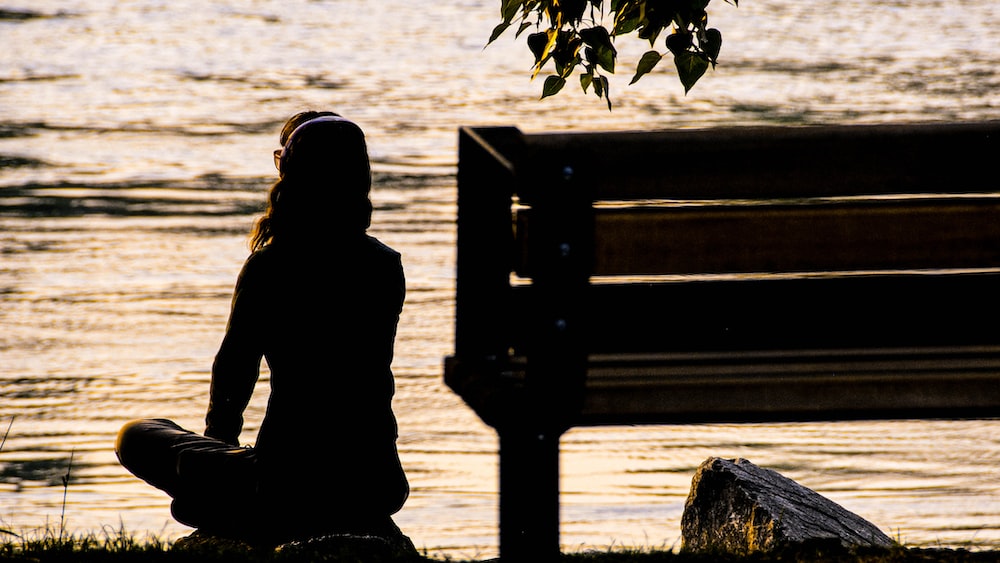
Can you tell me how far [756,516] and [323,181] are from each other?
149cm

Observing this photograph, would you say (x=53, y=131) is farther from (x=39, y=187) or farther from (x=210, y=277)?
(x=210, y=277)

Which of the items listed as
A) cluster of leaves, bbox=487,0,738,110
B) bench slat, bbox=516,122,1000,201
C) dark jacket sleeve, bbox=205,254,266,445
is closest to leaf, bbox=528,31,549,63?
cluster of leaves, bbox=487,0,738,110

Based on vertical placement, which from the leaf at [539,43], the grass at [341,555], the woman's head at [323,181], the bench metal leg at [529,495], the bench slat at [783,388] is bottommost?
the grass at [341,555]

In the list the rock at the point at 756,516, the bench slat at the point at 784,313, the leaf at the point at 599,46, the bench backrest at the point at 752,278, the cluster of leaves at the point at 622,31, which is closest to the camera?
the bench backrest at the point at 752,278

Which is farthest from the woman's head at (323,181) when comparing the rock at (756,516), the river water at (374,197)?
the river water at (374,197)

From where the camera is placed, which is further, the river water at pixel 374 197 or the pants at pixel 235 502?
the river water at pixel 374 197

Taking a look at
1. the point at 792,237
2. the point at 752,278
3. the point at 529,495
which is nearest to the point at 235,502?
the point at 529,495

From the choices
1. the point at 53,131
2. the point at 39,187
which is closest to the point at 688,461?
the point at 39,187

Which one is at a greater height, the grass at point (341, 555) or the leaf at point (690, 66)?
the leaf at point (690, 66)

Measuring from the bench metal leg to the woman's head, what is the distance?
777 millimetres

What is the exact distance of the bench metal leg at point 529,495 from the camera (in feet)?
10.0

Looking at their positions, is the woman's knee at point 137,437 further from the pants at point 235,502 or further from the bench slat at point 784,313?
the bench slat at point 784,313

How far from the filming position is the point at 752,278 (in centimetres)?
318

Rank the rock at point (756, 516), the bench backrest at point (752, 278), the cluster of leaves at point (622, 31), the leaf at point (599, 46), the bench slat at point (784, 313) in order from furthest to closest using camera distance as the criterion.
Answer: the rock at point (756, 516)
the leaf at point (599, 46)
the cluster of leaves at point (622, 31)
the bench slat at point (784, 313)
the bench backrest at point (752, 278)
